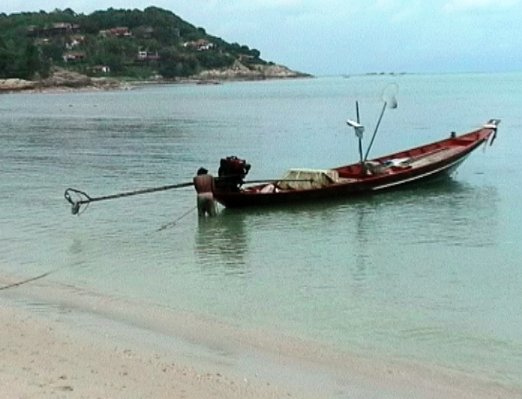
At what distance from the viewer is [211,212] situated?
1841 cm

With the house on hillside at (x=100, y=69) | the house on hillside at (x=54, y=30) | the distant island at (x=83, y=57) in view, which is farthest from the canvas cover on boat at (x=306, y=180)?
the house on hillside at (x=54, y=30)

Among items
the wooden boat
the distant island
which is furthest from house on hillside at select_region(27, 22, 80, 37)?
the wooden boat

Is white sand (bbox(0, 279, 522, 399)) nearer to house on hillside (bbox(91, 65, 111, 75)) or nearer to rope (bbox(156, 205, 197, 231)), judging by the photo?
rope (bbox(156, 205, 197, 231))

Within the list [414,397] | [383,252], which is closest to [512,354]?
[414,397]

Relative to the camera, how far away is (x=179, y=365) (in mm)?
8125

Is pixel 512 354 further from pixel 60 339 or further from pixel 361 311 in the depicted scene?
pixel 60 339

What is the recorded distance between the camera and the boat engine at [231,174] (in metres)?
18.3

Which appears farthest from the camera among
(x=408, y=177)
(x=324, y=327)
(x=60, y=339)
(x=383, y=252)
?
(x=408, y=177)

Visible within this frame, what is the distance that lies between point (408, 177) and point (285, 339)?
12.5 m

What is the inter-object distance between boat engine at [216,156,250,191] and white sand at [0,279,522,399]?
26.4 feet

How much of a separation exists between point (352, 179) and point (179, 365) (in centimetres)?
1308

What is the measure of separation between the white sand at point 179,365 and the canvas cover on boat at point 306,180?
9343 millimetres

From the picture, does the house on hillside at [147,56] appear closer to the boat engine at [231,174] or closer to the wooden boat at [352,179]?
the wooden boat at [352,179]

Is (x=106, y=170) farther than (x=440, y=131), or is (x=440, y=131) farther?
(x=440, y=131)
